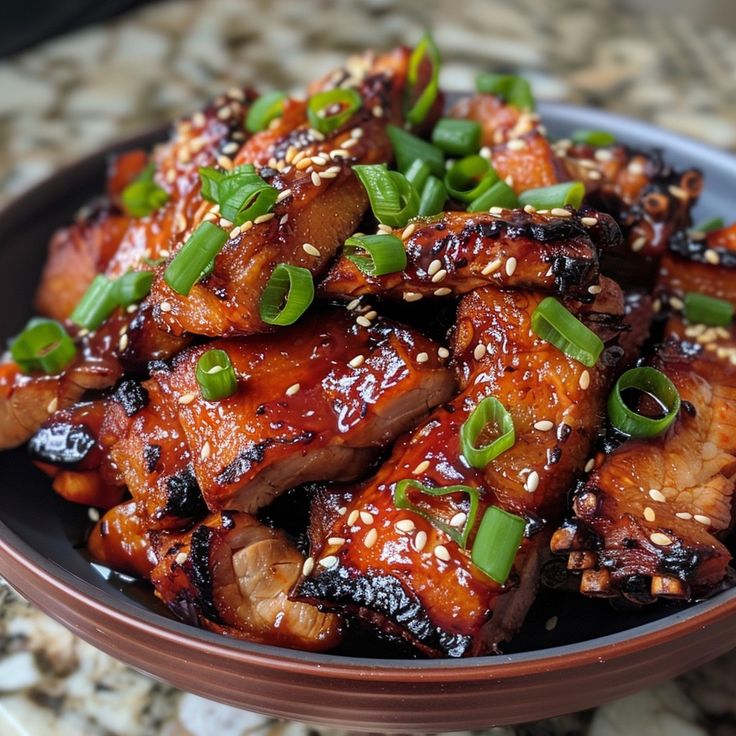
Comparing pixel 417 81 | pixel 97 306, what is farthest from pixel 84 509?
pixel 417 81

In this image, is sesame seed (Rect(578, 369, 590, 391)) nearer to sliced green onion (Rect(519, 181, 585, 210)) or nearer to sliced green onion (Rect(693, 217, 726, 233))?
sliced green onion (Rect(519, 181, 585, 210))

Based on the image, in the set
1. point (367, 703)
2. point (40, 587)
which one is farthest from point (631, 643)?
point (40, 587)

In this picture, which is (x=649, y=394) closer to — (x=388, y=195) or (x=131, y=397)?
(x=388, y=195)

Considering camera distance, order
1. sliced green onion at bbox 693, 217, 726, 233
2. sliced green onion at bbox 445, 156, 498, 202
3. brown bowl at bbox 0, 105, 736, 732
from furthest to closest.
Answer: sliced green onion at bbox 693, 217, 726, 233, sliced green onion at bbox 445, 156, 498, 202, brown bowl at bbox 0, 105, 736, 732

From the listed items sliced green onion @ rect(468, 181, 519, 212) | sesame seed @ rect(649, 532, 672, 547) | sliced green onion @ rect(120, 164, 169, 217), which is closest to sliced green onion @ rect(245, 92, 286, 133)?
sliced green onion @ rect(120, 164, 169, 217)

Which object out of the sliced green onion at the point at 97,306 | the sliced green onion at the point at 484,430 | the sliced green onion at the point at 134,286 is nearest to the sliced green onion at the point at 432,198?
the sliced green onion at the point at 484,430

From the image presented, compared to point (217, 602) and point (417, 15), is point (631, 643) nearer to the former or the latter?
point (217, 602)

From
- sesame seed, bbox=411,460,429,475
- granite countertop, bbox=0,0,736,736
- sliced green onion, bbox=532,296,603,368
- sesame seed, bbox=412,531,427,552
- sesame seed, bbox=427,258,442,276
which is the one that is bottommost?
granite countertop, bbox=0,0,736,736
